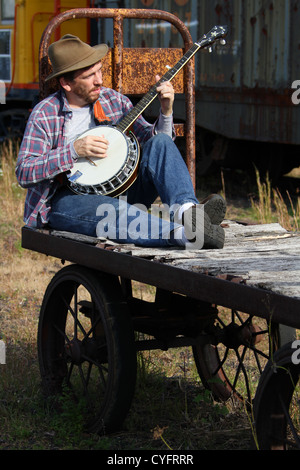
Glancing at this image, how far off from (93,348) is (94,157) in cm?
101

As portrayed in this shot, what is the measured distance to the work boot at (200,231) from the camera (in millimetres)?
3658

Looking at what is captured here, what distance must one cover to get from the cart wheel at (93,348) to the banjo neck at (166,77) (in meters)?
0.93

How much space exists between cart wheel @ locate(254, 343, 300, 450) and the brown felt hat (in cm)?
213

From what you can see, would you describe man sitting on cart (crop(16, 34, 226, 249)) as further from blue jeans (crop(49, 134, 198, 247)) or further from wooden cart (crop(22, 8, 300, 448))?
wooden cart (crop(22, 8, 300, 448))

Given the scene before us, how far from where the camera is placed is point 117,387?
3.64 meters

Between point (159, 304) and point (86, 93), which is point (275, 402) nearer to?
point (159, 304)

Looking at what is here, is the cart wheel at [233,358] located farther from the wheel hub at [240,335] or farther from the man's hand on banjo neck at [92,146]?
the man's hand on banjo neck at [92,146]

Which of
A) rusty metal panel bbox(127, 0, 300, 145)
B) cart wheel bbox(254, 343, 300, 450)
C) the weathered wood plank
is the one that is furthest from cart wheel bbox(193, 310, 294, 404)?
rusty metal panel bbox(127, 0, 300, 145)

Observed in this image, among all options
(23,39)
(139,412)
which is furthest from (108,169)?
(23,39)

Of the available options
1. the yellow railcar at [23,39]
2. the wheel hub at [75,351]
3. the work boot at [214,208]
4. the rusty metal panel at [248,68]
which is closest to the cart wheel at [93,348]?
the wheel hub at [75,351]
